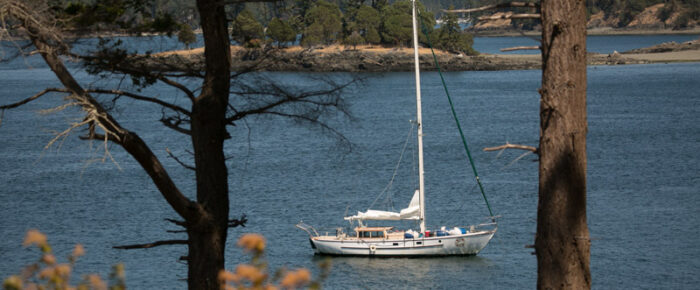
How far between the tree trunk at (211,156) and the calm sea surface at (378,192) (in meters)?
1.30

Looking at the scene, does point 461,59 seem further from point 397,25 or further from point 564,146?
point 564,146

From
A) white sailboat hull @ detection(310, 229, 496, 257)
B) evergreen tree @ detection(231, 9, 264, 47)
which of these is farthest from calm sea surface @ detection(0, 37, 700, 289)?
evergreen tree @ detection(231, 9, 264, 47)

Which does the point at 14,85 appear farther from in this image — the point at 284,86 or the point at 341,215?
the point at 284,86

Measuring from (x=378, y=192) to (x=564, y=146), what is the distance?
111 feet

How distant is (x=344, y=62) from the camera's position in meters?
97.3

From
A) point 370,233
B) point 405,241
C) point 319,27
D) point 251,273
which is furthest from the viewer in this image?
point 319,27

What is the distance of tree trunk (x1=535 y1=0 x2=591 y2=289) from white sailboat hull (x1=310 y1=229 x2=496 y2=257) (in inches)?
977

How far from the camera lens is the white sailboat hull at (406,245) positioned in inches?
1251

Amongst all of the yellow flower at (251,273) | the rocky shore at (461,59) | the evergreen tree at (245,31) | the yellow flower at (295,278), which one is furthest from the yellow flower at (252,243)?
the rocky shore at (461,59)

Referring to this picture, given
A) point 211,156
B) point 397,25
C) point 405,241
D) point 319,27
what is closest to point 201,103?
point 211,156

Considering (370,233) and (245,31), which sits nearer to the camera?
(245,31)

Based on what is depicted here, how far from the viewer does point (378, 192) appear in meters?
40.8

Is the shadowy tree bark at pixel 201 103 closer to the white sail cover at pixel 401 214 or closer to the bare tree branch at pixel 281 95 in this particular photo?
the bare tree branch at pixel 281 95

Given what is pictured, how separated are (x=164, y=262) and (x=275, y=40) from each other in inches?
825
